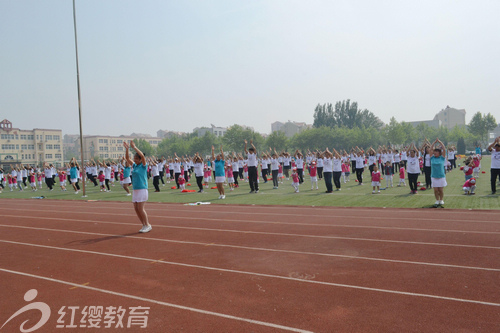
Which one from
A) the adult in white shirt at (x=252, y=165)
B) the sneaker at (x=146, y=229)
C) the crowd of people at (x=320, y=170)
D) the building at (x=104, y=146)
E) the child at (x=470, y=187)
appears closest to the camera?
the sneaker at (x=146, y=229)

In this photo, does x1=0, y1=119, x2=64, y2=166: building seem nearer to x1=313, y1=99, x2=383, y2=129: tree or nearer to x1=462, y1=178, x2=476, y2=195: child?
x1=313, y1=99, x2=383, y2=129: tree

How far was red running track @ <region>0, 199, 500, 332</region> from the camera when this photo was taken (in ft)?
14.7

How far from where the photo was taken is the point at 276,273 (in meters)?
6.16

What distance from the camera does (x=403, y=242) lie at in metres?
8.00

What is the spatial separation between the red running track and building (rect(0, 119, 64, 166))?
10201 cm

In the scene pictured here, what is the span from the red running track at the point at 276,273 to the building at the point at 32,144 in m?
102

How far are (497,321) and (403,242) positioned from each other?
3846mm

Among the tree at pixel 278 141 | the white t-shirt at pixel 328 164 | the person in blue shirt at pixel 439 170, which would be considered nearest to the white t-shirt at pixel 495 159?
the person in blue shirt at pixel 439 170

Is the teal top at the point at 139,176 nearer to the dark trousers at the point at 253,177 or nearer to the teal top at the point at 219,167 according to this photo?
the teal top at the point at 219,167

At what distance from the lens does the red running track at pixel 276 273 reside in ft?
14.7

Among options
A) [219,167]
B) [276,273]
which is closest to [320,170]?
[219,167]

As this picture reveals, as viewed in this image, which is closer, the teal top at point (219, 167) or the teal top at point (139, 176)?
the teal top at point (139, 176)

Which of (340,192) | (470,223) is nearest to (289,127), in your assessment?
A: (340,192)

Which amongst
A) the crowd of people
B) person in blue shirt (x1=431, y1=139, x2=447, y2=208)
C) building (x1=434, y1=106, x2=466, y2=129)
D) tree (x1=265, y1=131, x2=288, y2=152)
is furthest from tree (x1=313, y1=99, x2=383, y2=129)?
A: person in blue shirt (x1=431, y1=139, x2=447, y2=208)
